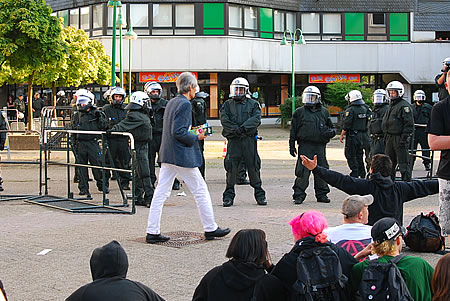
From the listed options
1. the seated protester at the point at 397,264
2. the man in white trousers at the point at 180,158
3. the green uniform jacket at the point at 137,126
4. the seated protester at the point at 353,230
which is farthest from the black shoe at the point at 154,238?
the seated protester at the point at 397,264

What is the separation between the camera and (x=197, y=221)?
35.0 ft

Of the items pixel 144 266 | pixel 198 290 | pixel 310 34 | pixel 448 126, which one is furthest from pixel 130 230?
pixel 310 34

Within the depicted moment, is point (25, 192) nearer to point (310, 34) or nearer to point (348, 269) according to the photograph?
point (348, 269)

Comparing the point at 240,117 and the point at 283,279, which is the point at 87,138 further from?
the point at 283,279

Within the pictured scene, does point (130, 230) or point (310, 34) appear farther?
point (310, 34)

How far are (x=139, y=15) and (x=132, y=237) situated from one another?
3506 centimetres

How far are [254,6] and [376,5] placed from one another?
8.18 metres

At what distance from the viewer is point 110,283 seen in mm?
4242

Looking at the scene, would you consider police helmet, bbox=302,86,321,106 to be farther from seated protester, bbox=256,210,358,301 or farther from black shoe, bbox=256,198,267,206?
seated protester, bbox=256,210,358,301

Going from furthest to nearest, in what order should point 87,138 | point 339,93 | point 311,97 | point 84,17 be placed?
point 84,17
point 339,93
point 87,138
point 311,97

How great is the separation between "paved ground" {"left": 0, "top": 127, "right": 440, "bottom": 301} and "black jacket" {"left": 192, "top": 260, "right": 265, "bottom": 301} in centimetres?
173

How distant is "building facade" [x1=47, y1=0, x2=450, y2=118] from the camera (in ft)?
142

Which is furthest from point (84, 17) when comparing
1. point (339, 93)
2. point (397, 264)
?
point (397, 264)

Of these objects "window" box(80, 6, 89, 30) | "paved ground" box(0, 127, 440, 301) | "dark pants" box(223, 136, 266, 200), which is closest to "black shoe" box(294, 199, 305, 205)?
"paved ground" box(0, 127, 440, 301)
